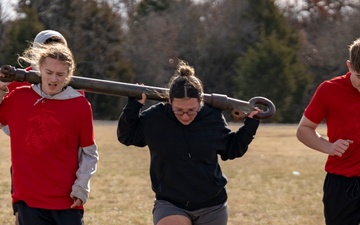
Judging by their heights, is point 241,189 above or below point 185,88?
below

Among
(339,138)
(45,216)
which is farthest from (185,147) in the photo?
(339,138)

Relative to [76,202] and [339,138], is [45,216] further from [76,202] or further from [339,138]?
[339,138]

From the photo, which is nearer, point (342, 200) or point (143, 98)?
point (143, 98)

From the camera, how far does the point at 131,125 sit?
5371mm

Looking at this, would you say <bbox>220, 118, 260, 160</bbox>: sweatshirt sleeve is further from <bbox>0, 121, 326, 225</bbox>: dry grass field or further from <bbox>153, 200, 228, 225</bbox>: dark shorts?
<bbox>0, 121, 326, 225</bbox>: dry grass field

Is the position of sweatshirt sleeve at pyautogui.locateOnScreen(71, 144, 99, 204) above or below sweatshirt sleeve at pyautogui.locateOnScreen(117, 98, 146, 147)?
below

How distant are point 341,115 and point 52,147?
6.49 ft

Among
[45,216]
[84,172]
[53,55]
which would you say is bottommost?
[45,216]

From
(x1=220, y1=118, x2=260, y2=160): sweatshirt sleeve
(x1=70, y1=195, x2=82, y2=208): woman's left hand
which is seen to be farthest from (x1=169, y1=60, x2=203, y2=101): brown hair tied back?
(x1=70, y1=195, x2=82, y2=208): woman's left hand

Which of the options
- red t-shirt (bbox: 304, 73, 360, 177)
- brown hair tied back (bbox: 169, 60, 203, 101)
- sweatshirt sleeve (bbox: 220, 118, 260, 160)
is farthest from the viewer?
red t-shirt (bbox: 304, 73, 360, 177)

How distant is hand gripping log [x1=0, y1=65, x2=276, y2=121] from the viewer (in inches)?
213

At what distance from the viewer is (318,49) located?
48.9m

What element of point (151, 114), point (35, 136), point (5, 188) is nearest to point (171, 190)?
point (151, 114)

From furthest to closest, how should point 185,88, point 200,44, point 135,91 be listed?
point 200,44
point 135,91
point 185,88
